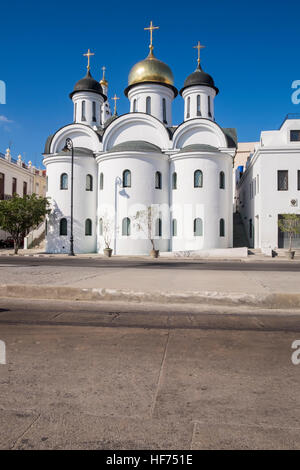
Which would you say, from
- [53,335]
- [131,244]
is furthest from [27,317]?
[131,244]

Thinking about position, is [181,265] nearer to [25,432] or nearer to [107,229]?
[107,229]

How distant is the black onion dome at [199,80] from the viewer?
35188 millimetres

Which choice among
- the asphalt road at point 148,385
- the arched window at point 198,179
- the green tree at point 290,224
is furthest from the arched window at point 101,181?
the asphalt road at point 148,385

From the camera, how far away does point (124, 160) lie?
1147 inches

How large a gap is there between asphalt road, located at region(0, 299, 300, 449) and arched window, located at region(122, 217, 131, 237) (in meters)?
23.2

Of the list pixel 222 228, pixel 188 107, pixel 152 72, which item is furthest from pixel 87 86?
pixel 222 228

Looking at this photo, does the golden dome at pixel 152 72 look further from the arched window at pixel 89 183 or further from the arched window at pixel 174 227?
the arched window at pixel 174 227

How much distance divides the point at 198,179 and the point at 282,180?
695cm

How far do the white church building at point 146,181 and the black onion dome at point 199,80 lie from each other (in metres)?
0.15

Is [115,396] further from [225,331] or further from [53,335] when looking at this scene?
[225,331]

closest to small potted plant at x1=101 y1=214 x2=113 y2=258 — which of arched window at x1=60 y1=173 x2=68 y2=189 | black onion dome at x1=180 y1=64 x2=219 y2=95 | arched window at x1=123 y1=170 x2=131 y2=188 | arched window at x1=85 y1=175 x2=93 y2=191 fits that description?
arched window at x1=123 y1=170 x2=131 y2=188

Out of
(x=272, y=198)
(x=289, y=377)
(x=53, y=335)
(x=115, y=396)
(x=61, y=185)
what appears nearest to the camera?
(x=115, y=396)

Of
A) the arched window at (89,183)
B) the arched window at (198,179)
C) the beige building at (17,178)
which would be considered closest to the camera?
the arched window at (198,179)
